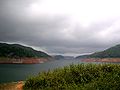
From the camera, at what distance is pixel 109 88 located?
19.5 metres

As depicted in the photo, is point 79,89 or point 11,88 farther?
point 11,88

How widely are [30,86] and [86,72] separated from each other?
26.4 feet

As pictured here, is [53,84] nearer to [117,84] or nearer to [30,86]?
[30,86]

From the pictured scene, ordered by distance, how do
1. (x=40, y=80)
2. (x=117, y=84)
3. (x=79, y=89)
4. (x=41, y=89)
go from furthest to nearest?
1. (x=40, y=80)
2. (x=41, y=89)
3. (x=79, y=89)
4. (x=117, y=84)

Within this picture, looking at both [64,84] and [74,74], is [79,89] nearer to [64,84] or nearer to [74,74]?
[64,84]

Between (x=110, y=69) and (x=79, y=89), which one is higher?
(x=110, y=69)

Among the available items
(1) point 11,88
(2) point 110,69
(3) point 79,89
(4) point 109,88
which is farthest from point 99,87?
(1) point 11,88

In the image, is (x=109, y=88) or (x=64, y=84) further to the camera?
(x=64, y=84)

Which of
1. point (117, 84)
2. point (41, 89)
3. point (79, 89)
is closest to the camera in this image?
point (117, 84)

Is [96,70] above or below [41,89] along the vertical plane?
above

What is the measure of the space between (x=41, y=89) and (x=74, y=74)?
17.6 feet

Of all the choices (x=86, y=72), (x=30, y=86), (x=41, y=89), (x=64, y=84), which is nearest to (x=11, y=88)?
(x=30, y=86)

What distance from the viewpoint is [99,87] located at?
2041 cm

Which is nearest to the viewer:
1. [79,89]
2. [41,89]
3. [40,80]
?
[79,89]
